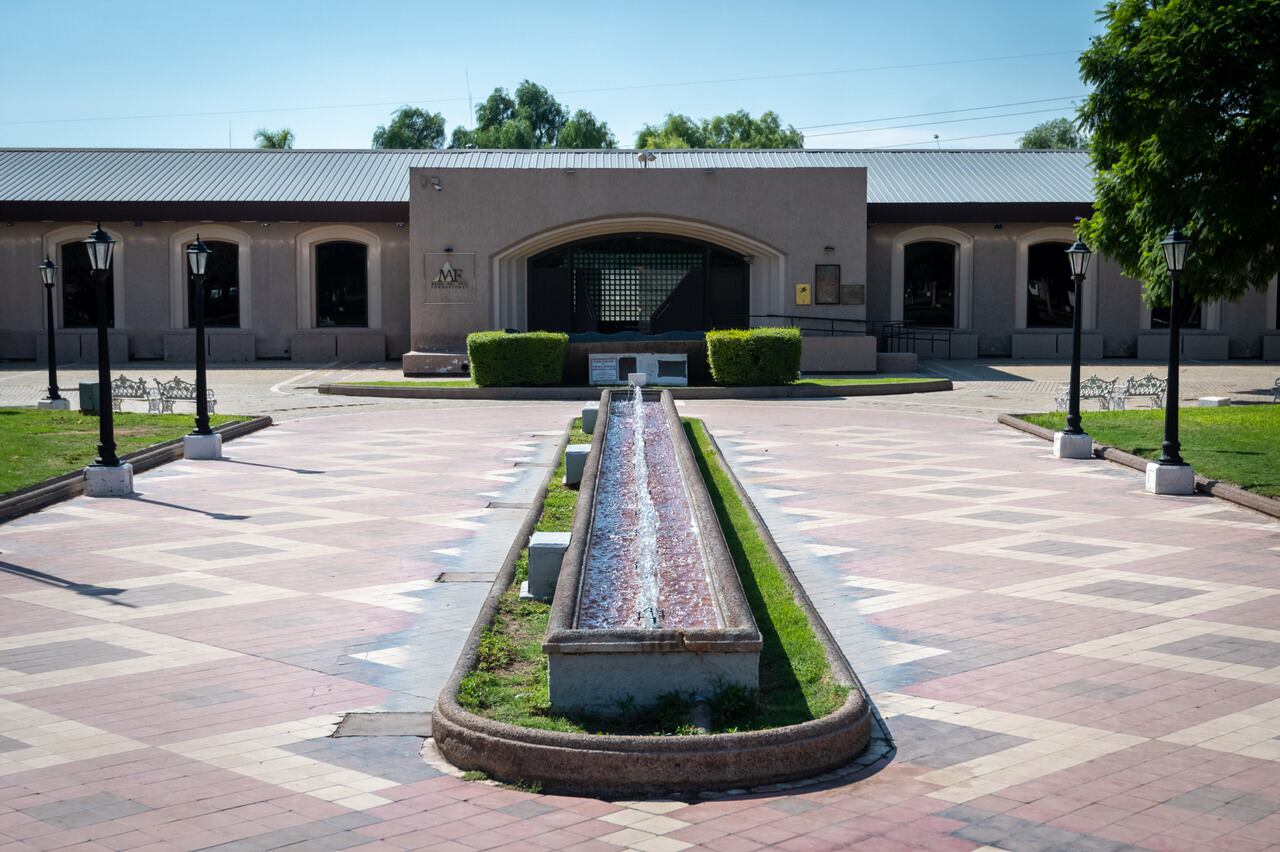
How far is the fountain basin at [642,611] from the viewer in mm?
6148

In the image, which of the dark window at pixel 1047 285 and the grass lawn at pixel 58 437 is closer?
the grass lawn at pixel 58 437

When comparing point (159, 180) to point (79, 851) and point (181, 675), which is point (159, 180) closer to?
point (181, 675)

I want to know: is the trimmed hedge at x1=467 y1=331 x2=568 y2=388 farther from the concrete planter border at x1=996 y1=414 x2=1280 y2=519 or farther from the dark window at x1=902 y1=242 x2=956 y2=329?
the dark window at x1=902 y1=242 x2=956 y2=329

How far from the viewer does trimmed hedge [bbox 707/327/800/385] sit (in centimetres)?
2678

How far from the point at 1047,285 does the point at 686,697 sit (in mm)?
33454

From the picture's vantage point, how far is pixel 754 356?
2683 cm

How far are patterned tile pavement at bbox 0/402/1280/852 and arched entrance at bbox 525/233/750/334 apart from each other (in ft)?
70.4

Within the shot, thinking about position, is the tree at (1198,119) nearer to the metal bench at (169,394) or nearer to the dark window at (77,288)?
the metal bench at (169,394)

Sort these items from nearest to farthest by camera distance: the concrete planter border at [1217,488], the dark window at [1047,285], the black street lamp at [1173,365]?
the concrete planter border at [1217,488]
the black street lamp at [1173,365]
the dark window at [1047,285]

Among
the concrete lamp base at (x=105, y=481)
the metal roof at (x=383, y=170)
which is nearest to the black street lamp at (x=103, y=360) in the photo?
the concrete lamp base at (x=105, y=481)

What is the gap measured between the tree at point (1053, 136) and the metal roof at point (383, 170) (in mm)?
45873

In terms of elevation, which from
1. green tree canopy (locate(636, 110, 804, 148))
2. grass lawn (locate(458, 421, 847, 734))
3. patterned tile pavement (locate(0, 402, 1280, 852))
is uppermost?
green tree canopy (locate(636, 110, 804, 148))

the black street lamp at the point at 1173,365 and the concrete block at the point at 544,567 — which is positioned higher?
the black street lamp at the point at 1173,365

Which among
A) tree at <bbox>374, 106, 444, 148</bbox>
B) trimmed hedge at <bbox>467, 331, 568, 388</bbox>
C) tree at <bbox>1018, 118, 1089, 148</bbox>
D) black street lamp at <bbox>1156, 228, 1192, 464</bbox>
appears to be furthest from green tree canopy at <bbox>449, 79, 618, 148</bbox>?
black street lamp at <bbox>1156, 228, 1192, 464</bbox>
